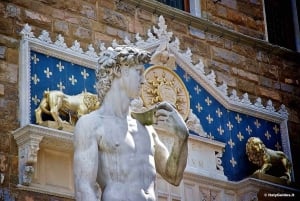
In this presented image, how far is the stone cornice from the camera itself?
10.2 metres

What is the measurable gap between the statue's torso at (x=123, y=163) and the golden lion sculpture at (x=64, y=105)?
8.28 ft

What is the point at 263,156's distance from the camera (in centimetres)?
1029

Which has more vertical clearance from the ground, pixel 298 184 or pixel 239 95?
pixel 239 95

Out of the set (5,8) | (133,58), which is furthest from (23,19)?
(133,58)

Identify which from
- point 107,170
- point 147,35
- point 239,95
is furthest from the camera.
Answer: point 239,95

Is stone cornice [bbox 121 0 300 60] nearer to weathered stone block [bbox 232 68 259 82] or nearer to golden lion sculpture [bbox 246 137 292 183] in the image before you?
weathered stone block [bbox 232 68 259 82]

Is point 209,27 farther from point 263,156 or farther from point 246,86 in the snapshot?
point 263,156

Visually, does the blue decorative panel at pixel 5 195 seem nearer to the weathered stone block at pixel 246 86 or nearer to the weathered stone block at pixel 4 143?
the weathered stone block at pixel 4 143

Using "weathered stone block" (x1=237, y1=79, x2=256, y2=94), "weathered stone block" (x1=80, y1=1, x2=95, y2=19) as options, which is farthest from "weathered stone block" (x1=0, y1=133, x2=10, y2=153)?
"weathered stone block" (x1=237, y1=79, x2=256, y2=94)

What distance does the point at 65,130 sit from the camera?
336 inches

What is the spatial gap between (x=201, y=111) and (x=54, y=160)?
2.13 meters

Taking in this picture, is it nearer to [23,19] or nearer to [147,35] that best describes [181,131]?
[23,19]

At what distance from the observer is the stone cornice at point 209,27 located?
10.2 metres

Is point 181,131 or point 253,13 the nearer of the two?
point 181,131
